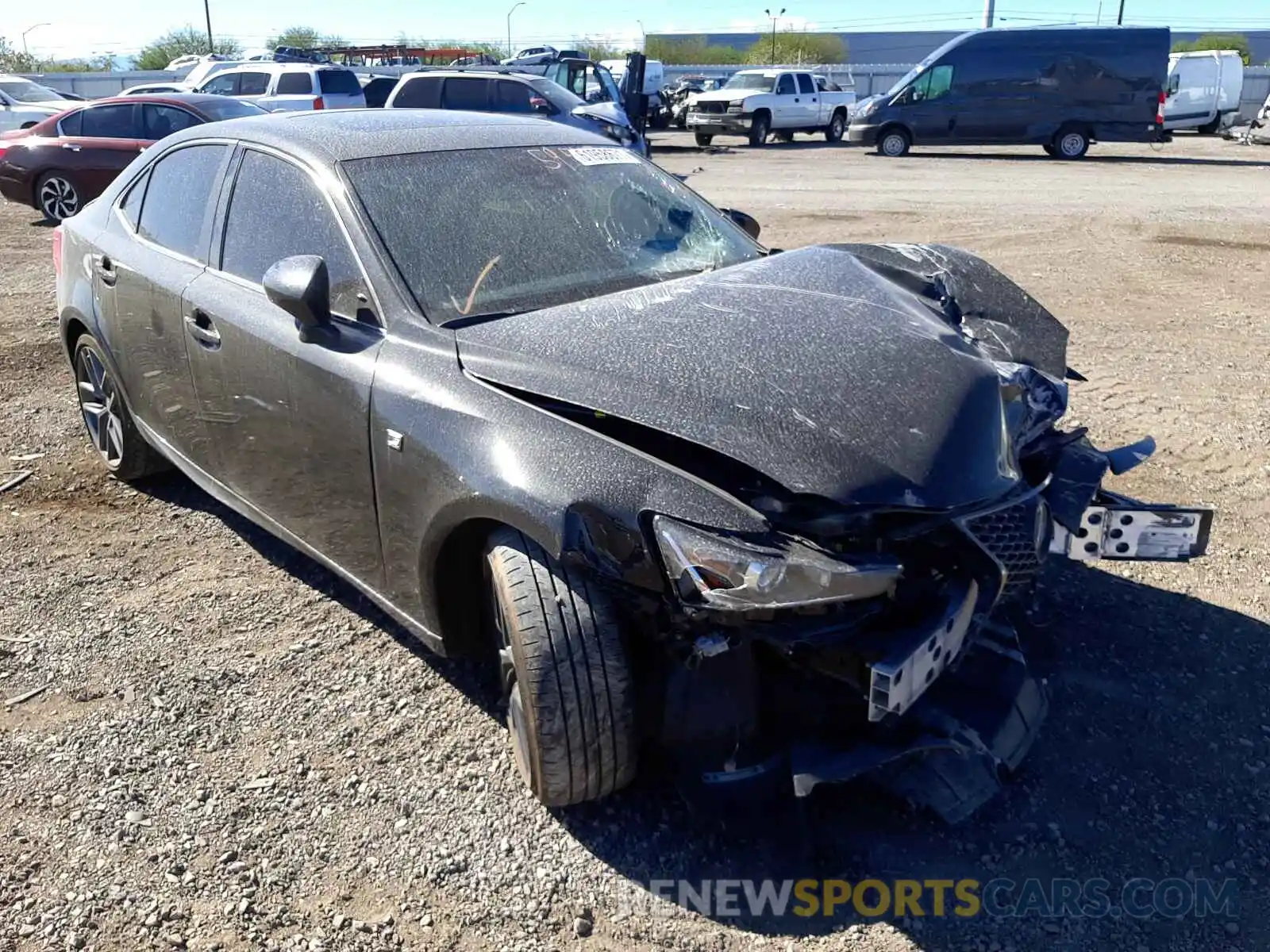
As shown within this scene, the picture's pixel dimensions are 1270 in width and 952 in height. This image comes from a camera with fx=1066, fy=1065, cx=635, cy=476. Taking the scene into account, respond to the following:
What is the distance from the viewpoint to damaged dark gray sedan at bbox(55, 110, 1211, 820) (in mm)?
2463

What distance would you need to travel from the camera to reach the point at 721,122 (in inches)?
1067

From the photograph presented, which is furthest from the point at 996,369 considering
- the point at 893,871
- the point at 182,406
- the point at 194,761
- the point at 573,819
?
the point at 182,406

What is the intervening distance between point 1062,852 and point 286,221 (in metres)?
3.02

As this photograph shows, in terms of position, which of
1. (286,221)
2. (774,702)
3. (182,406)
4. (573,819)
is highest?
(286,221)

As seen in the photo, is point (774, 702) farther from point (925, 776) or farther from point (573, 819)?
point (573, 819)

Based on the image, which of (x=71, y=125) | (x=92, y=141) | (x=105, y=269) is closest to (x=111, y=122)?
(x=92, y=141)

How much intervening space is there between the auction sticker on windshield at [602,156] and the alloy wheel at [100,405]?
92.7 inches

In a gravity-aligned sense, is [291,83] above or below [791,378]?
above

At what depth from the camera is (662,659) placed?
2.67 meters

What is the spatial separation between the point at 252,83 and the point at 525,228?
1917cm

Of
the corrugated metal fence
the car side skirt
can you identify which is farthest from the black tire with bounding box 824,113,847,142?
the car side skirt

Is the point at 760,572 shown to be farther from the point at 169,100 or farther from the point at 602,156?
the point at 169,100

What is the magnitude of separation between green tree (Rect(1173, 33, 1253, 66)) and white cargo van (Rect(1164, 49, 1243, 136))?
43073 millimetres

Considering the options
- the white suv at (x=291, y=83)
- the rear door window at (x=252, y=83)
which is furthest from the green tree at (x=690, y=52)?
the rear door window at (x=252, y=83)
